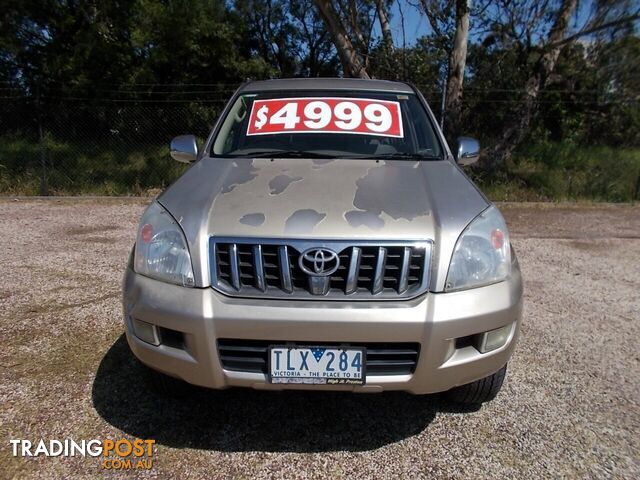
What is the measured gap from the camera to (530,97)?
31.6 ft

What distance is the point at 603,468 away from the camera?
1.98 m

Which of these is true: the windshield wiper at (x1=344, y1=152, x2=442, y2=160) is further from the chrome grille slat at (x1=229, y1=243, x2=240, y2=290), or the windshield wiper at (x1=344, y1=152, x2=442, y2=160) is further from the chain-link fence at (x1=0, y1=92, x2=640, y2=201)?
the chain-link fence at (x1=0, y1=92, x2=640, y2=201)

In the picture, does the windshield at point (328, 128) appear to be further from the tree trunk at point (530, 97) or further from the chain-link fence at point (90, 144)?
the tree trunk at point (530, 97)

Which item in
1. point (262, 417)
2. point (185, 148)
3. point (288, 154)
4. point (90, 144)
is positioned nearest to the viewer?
point (262, 417)

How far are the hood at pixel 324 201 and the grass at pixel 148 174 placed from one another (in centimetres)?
684

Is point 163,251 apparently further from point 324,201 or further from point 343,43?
point 343,43

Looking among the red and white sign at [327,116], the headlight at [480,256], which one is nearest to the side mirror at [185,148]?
the red and white sign at [327,116]

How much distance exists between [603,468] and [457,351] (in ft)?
2.76

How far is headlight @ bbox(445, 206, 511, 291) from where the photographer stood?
74.8 inches

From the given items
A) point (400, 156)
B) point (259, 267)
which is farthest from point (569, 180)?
point (259, 267)

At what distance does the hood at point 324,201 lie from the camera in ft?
6.20

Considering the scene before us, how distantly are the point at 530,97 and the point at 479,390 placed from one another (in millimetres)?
8984

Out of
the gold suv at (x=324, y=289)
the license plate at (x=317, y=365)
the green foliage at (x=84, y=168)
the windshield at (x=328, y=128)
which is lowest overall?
the green foliage at (x=84, y=168)

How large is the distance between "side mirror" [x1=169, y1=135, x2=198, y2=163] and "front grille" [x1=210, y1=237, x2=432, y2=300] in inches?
56.2
